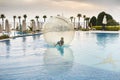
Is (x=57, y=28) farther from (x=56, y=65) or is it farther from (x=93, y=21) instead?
(x=93, y=21)

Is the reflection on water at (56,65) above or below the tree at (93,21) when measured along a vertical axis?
below

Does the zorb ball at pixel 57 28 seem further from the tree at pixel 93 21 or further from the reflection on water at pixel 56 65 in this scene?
the tree at pixel 93 21

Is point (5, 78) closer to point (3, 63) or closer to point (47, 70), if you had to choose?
point (47, 70)

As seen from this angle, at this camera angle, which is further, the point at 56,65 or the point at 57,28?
the point at 57,28

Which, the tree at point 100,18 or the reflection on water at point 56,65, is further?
the tree at point 100,18

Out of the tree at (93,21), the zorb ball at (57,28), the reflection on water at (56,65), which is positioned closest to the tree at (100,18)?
the tree at (93,21)

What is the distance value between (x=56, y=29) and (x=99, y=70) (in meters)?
6.98

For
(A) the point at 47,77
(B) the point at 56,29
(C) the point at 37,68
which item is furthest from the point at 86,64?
(B) the point at 56,29

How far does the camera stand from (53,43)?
16781mm

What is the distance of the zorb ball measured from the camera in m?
16.0

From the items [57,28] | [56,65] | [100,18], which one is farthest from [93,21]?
[56,65]

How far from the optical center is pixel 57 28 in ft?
52.5

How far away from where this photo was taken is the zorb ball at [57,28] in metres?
16.0

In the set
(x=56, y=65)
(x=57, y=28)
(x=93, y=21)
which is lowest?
(x=56, y=65)
